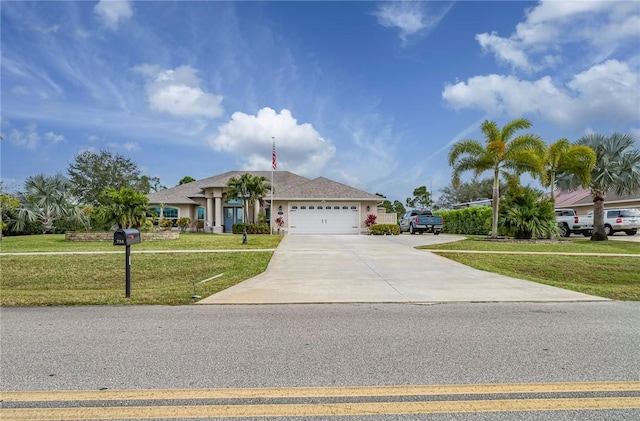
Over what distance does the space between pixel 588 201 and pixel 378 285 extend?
3195 cm

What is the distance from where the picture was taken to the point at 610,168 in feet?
72.2

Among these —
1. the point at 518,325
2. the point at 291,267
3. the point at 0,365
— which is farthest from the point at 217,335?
the point at 291,267

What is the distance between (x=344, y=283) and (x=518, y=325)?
13.8 ft

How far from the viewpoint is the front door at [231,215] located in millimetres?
31217

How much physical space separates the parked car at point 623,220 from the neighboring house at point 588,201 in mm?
5117

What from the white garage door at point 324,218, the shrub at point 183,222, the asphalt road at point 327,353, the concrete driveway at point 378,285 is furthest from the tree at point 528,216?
the shrub at point 183,222

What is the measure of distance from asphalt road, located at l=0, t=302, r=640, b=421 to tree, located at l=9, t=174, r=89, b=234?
83.7ft

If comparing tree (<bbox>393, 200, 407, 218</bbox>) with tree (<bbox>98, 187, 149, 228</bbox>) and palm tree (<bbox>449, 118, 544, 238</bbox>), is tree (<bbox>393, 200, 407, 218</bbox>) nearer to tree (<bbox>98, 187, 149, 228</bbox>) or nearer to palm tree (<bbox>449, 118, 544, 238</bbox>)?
palm tree (<bbox>449, 118, 544, 238</bbox>)

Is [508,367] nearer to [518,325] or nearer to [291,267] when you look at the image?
[518,325]

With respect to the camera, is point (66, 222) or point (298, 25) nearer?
point (298, 25)

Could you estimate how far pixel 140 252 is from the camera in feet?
49.6

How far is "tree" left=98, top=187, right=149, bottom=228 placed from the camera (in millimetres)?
20250

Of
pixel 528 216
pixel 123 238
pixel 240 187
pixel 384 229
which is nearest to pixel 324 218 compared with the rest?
pixel 384 229

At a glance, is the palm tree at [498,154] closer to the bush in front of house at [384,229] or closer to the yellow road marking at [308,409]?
the bush in front of house at [384,229]
